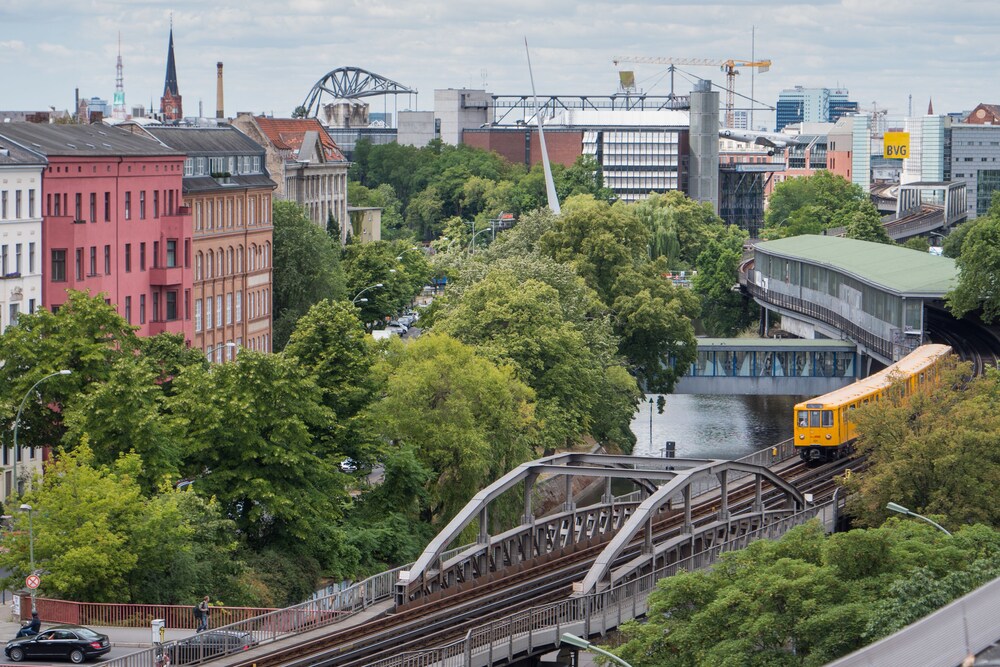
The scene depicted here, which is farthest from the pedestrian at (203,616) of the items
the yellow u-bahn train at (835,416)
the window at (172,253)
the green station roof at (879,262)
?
the green station roof at (879,262)

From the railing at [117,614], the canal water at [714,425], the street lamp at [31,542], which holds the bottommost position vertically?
the canal water at [714,425]

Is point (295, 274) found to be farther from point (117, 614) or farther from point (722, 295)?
point (117, 614)

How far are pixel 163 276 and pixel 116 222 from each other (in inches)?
199

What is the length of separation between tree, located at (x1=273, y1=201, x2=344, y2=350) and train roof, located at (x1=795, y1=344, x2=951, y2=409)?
36.7 metres

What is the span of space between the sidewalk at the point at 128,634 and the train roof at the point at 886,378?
3964 cm

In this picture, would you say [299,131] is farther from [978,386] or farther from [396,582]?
[396,582]

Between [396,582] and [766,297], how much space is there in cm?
9341

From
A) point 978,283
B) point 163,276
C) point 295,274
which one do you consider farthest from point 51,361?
point 978,283

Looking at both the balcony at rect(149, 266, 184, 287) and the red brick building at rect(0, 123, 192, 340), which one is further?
the balcony at rect(149, 266, 184, 287)

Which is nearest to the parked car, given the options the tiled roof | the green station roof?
the tiled roof

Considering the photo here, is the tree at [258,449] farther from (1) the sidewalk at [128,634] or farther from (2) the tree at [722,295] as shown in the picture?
(2) the tree at [722,295]

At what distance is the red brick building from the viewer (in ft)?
284

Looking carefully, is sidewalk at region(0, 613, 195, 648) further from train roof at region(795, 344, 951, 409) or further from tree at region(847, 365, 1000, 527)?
train roof at region(795, 344, 951, 409)

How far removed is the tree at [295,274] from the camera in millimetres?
120312
